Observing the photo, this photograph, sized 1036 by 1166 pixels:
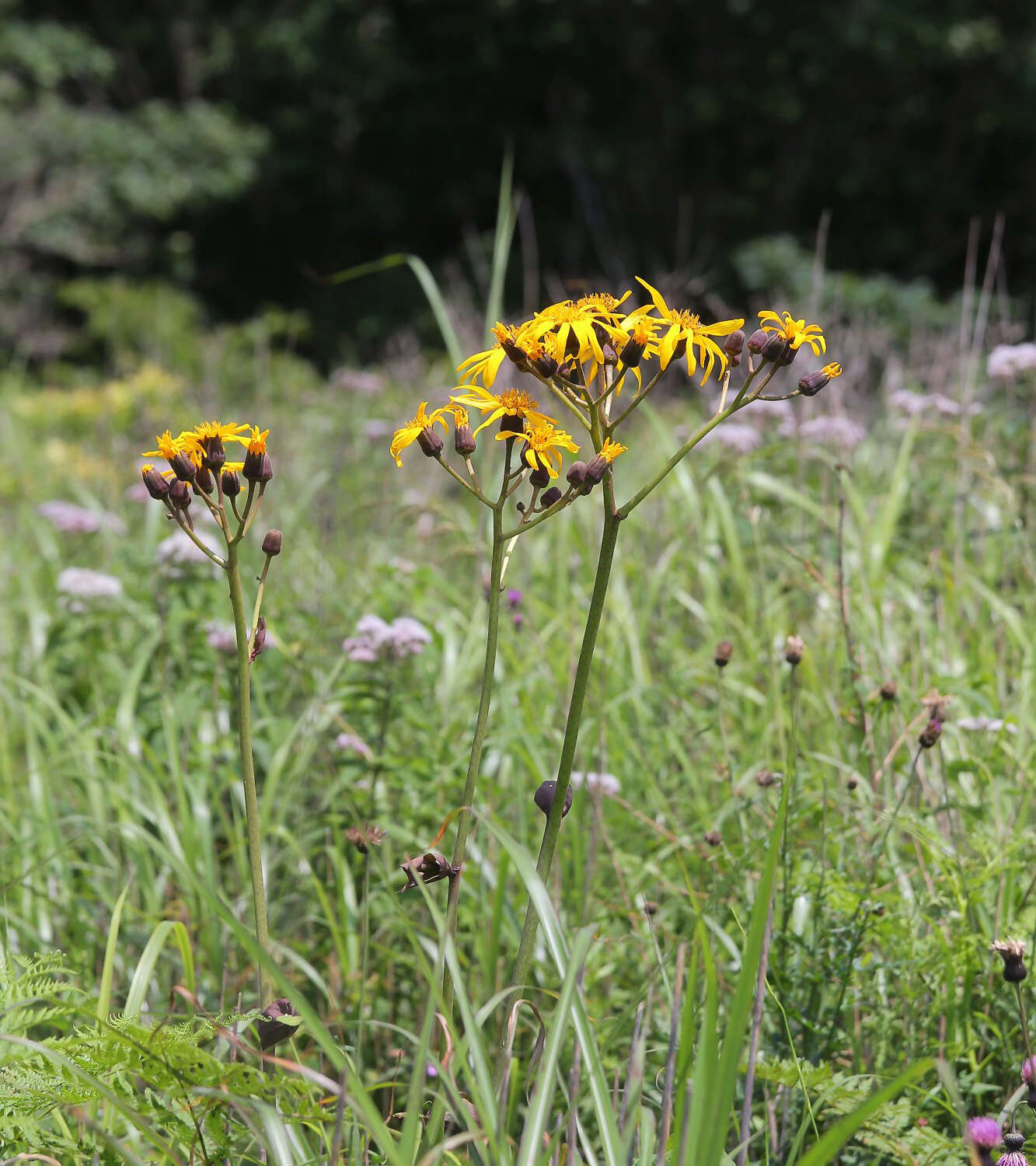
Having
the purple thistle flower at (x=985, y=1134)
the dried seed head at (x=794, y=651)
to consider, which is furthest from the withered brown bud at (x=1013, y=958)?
the dried seed head at (x=794, y=651)

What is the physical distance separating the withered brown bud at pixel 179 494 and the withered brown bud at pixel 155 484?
0.03 ft

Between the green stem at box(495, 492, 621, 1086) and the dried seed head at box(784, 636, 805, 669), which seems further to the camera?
the dried seed head at box(784, 636, 805, 669)

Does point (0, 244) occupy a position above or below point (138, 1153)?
above

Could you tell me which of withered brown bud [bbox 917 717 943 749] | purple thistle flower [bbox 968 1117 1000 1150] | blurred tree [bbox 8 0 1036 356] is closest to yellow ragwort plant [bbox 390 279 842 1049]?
purple thistle flower [bbox 968 1117 1000 1150]

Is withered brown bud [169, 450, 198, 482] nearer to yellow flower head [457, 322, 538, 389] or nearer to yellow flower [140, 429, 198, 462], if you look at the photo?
yellow flower [140, 429, 198, 462]

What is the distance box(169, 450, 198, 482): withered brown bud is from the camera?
93cm

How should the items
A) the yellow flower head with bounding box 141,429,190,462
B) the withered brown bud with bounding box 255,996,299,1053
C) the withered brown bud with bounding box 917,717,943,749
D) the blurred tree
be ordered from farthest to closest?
the blurred tree < the withered brown bud with bounding box 917,717,943,749 < the yellow flower head with bounding box 141,429,190,462 < the withered brown bud with bounding box 255,996,299,1053

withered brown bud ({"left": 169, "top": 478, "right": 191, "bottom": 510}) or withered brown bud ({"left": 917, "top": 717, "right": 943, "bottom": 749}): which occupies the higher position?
withered brown bud ({"left": 169, "top": 478, "right": 191, "bottom": 510})

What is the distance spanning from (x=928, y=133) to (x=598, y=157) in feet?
13.7

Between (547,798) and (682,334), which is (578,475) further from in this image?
(547,798)

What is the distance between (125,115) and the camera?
13836mm

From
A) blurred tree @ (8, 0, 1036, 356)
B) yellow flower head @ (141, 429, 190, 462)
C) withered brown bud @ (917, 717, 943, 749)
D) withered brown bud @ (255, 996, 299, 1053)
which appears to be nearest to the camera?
withered brown bud @ (255, 996, 299, 1053)

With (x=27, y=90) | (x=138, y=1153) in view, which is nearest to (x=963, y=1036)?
(x=138, y=1153)

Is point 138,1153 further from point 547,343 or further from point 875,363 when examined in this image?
point 875,363
